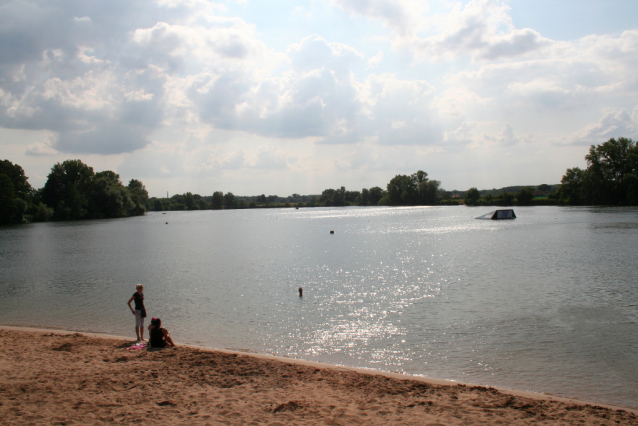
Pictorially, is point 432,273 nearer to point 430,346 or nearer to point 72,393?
point 430,346

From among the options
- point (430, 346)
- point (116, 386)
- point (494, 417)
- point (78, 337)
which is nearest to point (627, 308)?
point (430, 346)

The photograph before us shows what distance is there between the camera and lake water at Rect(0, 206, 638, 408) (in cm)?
1125

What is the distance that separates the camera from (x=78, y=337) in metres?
13.2

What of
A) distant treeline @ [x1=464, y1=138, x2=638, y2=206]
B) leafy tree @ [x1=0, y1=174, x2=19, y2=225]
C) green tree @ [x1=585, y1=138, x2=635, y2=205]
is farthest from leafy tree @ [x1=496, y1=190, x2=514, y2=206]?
leafy tree @ [x1=0, y1=174, x2=19, y2=225]

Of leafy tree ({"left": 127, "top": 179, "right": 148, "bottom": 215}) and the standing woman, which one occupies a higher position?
leafy tree ({"left": 127, "top": 179, "right": 148, "bottom": 215})

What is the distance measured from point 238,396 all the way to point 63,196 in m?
123

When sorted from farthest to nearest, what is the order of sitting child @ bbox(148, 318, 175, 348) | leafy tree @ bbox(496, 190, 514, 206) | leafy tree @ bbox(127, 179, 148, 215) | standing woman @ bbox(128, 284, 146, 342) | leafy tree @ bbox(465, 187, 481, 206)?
1. leafy tree @ bbox(465, 187, 481, 206)
2. leafy tree @ bbox(496, 190, 514, 206)
3. leafy tree @ bbox(127, 179, 148, 215)
4. standing woman @ bbox(128, 284, 146, 342)
5. sitting child @ bbox(148, 318, 175, 348)

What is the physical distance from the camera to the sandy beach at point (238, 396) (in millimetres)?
7512

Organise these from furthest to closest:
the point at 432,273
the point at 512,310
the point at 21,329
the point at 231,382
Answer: the point at 432,273
the point at 512,310
the point at 21,329
the point at 231,382

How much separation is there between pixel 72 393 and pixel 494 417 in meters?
8.28

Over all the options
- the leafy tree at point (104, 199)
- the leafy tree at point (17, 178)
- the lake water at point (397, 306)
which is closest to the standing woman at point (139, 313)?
the lake water at point (397, 306)

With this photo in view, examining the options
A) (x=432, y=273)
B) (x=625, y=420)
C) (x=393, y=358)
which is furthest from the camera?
(x=432, y=273)

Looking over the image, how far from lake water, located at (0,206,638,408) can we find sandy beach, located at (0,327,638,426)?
158 cm

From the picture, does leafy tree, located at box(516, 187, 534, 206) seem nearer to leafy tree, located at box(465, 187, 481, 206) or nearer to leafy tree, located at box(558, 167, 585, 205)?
leafy tree, located at box(558, 167, 585, 205)
